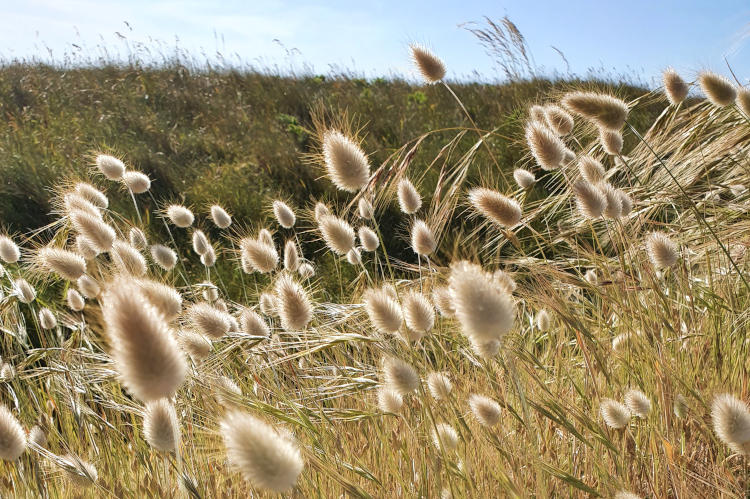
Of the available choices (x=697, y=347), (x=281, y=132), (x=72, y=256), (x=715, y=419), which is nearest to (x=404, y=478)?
(x=715, y=419)

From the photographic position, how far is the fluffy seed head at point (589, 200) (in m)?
1.46

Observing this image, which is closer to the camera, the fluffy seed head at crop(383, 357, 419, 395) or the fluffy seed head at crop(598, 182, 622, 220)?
the fluffy seed head at crop(383, 357, 419, 395)

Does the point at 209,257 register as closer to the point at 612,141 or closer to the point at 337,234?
the point at 337,234

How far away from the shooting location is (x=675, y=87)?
1.90 meters

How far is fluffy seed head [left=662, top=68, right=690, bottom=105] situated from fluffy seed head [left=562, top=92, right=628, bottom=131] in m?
0.36

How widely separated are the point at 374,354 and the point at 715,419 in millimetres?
1364

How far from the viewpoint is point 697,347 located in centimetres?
183

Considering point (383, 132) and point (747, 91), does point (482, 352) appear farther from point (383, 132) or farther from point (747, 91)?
point (383, 132)

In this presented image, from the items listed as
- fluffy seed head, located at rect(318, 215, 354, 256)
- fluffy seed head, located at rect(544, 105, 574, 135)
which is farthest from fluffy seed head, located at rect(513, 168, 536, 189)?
fluffy seed head, located at rect(318, 215, 354, 256)

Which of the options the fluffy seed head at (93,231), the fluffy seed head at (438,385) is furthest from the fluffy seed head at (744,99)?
the fluffy seed head at (93,231)

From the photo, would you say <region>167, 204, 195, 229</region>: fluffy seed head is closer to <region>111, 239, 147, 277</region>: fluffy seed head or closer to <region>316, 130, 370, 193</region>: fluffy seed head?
<region>111, 239, 147, 277</region>: fluffy seed head

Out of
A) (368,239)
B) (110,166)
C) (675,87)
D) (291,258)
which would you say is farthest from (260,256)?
(675,87)

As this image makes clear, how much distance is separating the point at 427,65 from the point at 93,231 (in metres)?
Answer: 1.05

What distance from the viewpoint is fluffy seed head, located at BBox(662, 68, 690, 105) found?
1.88 meters
